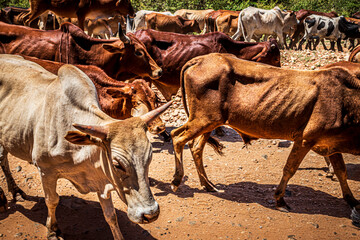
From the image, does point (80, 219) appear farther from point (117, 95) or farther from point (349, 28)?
point (349, 28)

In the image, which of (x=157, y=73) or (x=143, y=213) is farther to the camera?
(x=157, y=73)

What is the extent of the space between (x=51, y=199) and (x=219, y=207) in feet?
6.75

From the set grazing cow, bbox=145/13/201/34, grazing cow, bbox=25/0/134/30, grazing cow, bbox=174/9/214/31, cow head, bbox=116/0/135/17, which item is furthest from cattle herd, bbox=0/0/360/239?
grazing cow, bbox=174/9/214/31

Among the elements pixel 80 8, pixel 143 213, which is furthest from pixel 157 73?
pixel 80 8

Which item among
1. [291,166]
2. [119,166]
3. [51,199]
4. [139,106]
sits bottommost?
[291,166]

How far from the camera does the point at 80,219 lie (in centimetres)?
385

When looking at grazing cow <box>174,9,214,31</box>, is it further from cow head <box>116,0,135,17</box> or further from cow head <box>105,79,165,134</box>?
cow head <box>105,79,165,134</box>

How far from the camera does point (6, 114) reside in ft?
11.3

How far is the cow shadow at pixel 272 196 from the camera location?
170 inches

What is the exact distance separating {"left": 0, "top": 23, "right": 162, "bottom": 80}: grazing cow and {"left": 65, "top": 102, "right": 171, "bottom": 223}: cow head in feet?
12.1

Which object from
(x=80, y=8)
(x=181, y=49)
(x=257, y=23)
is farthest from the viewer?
(x=257, y=23)

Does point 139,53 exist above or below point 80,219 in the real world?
above

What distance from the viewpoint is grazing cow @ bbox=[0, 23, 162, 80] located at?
5.84 meters

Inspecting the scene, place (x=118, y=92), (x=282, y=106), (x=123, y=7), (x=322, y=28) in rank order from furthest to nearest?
1. (x=322, y=28)
2. (x=123, y=7)
3. (x=118, y=92)
4. (x=282, y=106)
